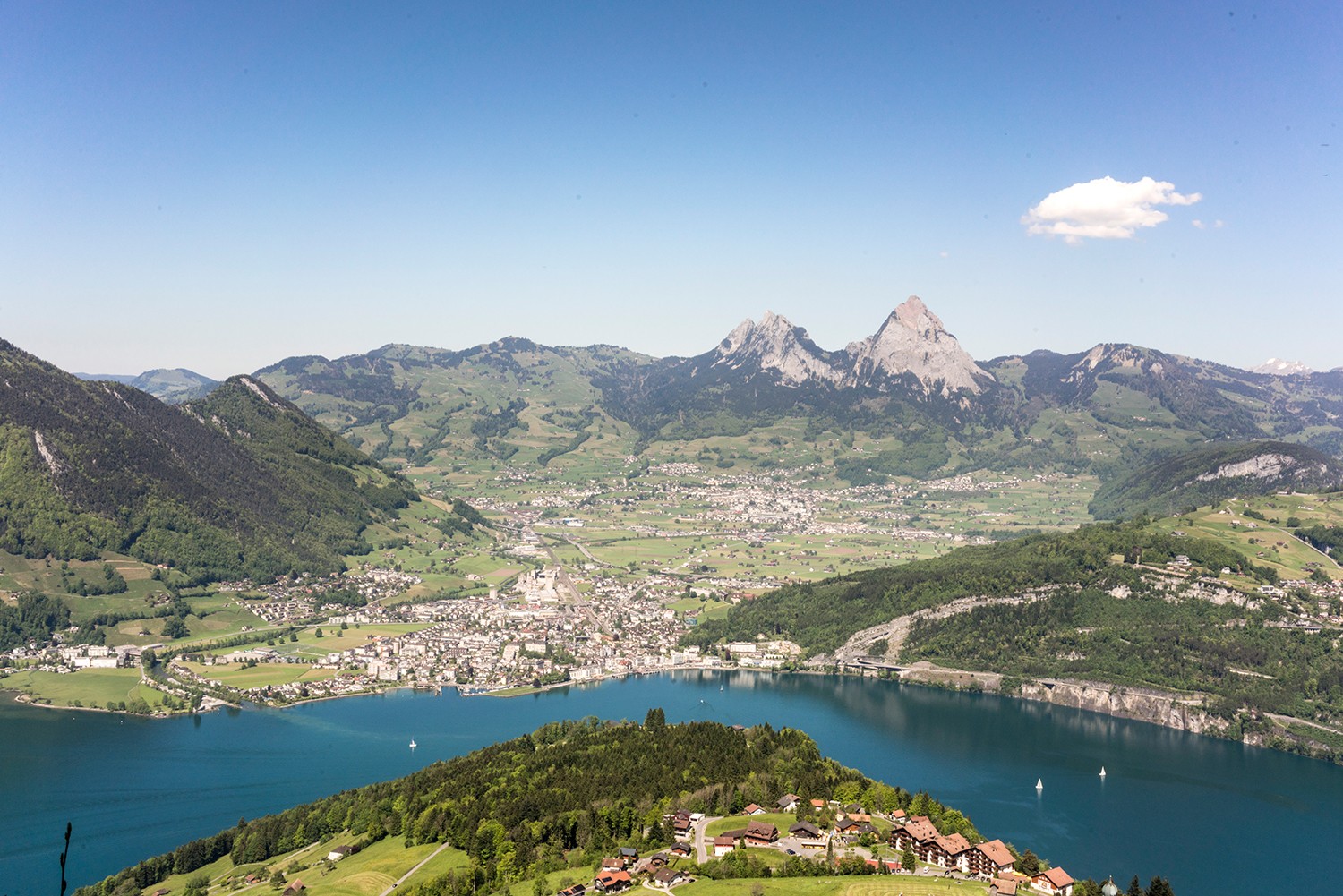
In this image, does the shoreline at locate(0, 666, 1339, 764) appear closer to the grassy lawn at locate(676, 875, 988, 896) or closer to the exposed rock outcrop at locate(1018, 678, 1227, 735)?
the exposed rock outcrop at locate(1018, 678, 1227, 735)

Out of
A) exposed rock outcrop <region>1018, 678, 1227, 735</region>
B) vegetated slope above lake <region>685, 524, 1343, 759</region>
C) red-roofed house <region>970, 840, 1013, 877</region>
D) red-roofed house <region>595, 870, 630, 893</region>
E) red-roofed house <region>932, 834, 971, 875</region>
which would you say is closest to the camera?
red-roofed house <region>595, 870, 630, 893</region>

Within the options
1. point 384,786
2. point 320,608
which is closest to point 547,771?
point 384,786

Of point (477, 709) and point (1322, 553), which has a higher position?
point (1322, 553)

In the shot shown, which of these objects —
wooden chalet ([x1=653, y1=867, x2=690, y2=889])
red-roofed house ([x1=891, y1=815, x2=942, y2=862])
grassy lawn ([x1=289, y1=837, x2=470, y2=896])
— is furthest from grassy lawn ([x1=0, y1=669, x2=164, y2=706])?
red-roofed house ([x1=891, y1=815, x2=942, y2=862])

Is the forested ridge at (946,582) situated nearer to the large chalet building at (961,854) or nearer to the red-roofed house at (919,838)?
the red-roofed house at (919,838)

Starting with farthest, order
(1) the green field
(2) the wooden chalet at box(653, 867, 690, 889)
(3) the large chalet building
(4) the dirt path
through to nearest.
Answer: (1) the green field → (4) the dirt path → (3) the large chalet building → (2) the wooden chalet at box(653, 867, 690, 889)

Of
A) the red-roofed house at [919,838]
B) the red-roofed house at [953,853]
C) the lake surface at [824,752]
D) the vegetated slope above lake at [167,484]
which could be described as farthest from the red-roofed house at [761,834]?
the vegetated slope above lake at [167,484]

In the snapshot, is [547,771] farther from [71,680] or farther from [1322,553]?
[1322,553]
